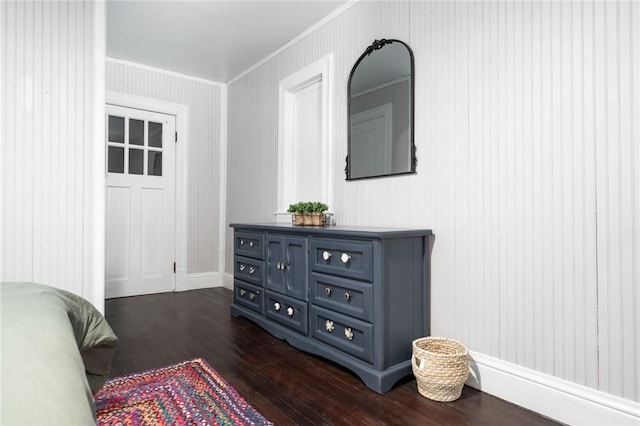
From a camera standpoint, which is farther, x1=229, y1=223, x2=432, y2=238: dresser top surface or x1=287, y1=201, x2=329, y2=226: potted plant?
x1=287, y1=201, x2=329, y2=226: potted plant

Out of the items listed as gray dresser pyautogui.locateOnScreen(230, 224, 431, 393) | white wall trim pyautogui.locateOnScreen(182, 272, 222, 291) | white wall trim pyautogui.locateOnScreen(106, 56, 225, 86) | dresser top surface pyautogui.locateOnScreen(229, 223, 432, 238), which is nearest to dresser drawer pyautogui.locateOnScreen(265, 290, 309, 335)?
gray dresser pyautogui.locateOnScreen(230, 224, 431, 393)

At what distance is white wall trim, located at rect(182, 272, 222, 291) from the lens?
172 inches

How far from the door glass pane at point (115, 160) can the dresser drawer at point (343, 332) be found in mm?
2843

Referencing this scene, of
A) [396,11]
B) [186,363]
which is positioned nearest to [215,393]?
[186,363]

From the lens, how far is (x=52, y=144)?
90.9 inches

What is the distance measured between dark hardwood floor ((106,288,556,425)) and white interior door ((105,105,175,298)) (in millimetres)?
778

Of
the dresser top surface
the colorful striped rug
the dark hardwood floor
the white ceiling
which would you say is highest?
the white ceiling

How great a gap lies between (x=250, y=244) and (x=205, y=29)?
1919 mm

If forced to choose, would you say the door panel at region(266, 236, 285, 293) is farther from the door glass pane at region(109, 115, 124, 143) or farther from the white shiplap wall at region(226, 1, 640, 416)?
the door glass pane at region(109, 115, 124, 143)

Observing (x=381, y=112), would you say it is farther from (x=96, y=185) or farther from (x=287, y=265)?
(x=96, y=185)

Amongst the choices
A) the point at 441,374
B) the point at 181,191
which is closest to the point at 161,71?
the point at 181,191

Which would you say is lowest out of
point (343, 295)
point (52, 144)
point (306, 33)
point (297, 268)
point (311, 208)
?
point (343, 295)

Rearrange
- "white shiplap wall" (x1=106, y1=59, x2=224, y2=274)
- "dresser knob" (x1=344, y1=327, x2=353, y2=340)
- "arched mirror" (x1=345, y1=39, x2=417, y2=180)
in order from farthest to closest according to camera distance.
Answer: "white shiplap wall" (x1=106, y1=59, x2=224, y2=274)
"arched mirror" (x1=345, y1=39, x2=417, y2=180)
"dresser knob" (x1=344, y1=327, x2=353, y2=340)

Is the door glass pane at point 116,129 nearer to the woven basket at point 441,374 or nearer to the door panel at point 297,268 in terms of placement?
the door panel at point 297,268
